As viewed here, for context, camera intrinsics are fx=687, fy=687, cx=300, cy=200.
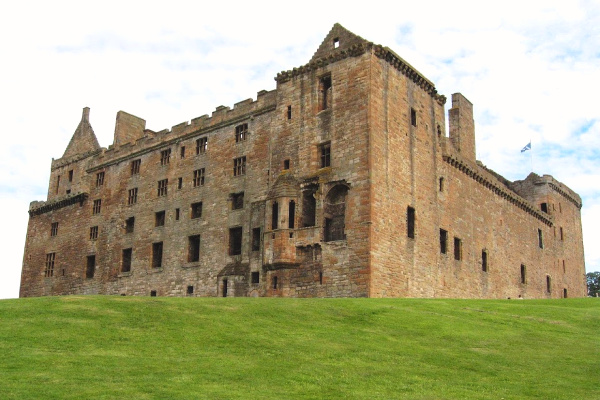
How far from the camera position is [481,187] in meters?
46.0

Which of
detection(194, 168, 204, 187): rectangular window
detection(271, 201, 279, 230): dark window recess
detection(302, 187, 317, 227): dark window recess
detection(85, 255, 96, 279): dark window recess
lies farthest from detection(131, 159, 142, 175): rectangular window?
detection(302, 187, 317, 227): dark window recess

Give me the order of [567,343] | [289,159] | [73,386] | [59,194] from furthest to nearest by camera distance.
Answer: [59,194]
[289,159]
[567,343]
[73,386]

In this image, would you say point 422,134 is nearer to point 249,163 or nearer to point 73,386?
point 249,163

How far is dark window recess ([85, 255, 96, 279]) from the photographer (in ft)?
160

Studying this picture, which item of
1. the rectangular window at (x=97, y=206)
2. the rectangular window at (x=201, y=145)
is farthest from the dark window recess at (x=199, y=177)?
the rectangular window at (x=97, y=206)

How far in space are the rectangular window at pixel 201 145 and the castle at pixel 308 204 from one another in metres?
0.07

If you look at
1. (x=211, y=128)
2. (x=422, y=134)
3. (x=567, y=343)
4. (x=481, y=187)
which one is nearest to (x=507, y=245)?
(x=481, y=187)

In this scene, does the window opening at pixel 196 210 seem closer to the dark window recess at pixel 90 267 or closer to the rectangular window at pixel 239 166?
the rectangular window at pixel 239 166

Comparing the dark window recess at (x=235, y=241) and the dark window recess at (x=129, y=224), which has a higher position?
the dark window recess at (x=129, y=224)

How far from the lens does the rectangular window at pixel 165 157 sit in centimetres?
4592

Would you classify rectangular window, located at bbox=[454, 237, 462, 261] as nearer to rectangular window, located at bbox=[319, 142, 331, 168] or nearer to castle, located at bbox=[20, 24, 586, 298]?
castle, located at bbox=[20, 24, 586, 298]

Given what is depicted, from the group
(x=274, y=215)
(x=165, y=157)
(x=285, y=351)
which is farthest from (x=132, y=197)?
(x=285, y=351)

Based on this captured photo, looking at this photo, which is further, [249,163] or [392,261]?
[249,163]

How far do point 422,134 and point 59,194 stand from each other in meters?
30.7
